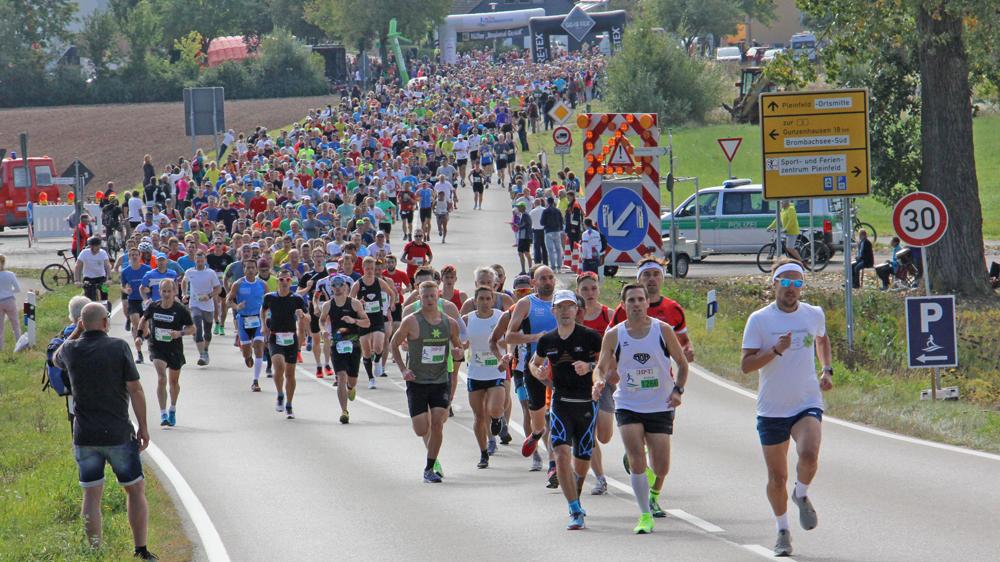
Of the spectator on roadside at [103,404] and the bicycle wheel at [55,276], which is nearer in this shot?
the spectator on roadside at [103,404]

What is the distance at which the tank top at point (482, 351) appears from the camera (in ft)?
47.6

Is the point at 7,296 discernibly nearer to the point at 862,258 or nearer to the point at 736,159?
the point at 862,258

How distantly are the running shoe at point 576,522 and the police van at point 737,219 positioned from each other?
84.2 feet

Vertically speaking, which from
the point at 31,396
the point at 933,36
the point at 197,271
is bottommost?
the point at 31,396

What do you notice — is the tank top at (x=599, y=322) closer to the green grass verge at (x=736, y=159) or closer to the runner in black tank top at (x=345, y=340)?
the runner in black tank top at (x=345, y=340)

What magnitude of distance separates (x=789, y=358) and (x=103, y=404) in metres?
4.59

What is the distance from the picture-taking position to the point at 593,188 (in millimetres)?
22172

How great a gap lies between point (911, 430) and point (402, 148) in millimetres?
36522

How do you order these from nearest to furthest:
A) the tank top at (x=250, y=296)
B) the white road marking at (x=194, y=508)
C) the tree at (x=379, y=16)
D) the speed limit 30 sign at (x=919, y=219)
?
the white road marking at (x=194, y=508), the speed limit 30 sign at (x=919, y=219), the tank top at (x=250, y=296), the tree at (x=379, y=16)

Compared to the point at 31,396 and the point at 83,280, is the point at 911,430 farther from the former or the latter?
the point at 83,280

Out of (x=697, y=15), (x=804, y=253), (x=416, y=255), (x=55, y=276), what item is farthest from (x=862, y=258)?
(x=697, y=15)

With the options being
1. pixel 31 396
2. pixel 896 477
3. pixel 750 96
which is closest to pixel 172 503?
pixel 896 477

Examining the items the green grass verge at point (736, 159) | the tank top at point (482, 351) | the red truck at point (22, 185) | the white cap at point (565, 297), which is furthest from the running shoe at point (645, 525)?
the red truck at point (22, 185)

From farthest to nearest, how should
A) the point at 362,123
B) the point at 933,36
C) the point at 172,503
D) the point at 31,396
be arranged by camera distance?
the point at 362,123, the point at 933,36, the point at 31,396, the point at 172,503
